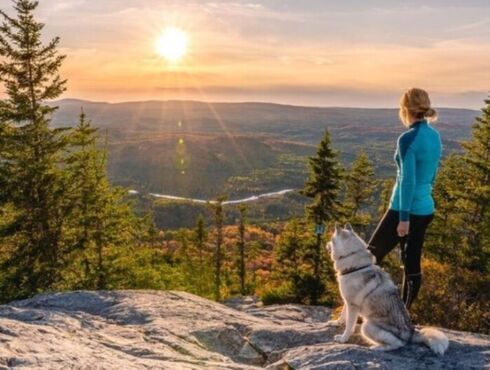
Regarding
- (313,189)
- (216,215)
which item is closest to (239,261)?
(216,215)

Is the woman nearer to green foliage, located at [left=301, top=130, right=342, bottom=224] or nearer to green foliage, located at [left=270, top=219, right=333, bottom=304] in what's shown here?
green foliage, located at [left=301, top=130, right=342, bottom=224]

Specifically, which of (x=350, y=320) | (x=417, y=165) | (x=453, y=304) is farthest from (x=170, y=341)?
(x=453, y=304)

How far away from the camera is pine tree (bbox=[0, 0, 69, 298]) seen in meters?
18.6

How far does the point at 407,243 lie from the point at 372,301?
1.07 m

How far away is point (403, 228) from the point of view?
6.12 m

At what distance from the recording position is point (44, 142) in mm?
19531

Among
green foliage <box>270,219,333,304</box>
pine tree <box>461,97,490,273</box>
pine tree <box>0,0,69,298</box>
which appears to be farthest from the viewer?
→ green foliage <box>270,219,333,304</box>

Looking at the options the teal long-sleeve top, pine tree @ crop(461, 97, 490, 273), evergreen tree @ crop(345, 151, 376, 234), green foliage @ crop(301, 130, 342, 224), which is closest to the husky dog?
the teal long-sleeve top

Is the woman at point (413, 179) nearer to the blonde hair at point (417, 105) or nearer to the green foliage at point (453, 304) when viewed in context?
the blonde hair at point (417, 105)

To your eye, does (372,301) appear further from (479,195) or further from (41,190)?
(479,195)

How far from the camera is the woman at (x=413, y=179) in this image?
19.3 ft

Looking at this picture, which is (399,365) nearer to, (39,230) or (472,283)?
(472,283)

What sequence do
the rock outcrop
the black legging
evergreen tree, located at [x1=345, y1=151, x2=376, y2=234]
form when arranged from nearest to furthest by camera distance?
the rock outcrop < the black legging < evergreen tree, located at [x1=345, y1=151, x2=376, y2=234]

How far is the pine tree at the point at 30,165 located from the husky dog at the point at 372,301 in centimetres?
1524
